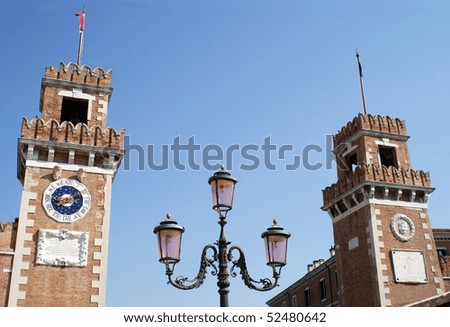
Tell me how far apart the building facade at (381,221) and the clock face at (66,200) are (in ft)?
52.6

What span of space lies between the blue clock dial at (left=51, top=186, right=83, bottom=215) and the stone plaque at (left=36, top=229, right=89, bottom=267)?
105cm

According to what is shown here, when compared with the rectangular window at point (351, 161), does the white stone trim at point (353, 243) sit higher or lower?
lower

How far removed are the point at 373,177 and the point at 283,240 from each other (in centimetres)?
2076

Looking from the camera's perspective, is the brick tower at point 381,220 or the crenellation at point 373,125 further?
the crenellation at point 373,125

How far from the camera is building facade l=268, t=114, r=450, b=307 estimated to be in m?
30.6

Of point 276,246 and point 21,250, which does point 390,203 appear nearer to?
point 21,250

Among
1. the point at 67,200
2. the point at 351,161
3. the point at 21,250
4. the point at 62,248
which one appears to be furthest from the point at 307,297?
the point at 21,250

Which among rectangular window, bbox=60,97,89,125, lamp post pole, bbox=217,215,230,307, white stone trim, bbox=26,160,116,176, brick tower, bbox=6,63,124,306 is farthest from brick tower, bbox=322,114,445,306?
lamp post pole, bbox=217,215,230,307

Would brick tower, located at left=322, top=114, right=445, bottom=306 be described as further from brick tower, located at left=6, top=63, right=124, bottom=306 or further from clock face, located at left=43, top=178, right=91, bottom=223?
clock face, located at left=43, top=178, right=91, bottom=223

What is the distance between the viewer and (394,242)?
103ft

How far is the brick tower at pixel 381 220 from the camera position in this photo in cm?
3064

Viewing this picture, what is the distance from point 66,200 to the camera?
2548cm

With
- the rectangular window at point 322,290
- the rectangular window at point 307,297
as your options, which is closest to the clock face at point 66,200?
the rectangular window at point 322,290

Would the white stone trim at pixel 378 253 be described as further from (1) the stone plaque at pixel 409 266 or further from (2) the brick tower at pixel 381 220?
(1) the stone plaque at pixel 409 266
